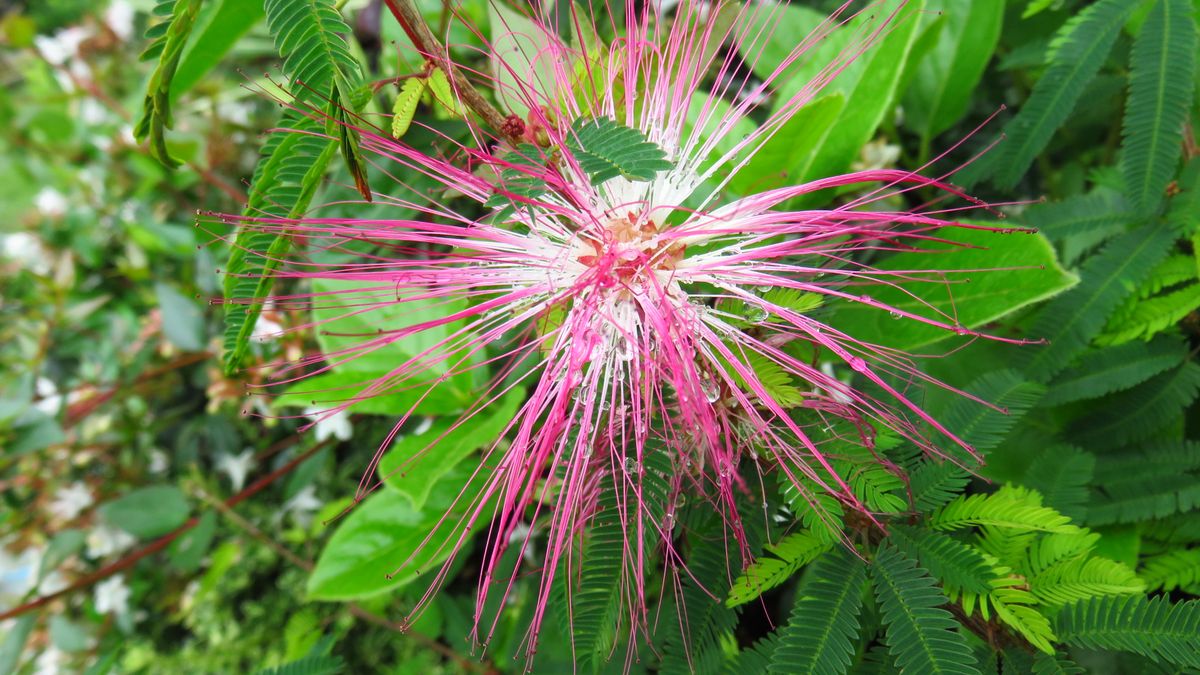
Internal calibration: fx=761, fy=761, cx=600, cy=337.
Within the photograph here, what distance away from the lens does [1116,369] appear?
29.9 inches

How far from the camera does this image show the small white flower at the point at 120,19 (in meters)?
1.97

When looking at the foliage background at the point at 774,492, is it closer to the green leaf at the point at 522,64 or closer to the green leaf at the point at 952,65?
the green leaf at the point at 952,65

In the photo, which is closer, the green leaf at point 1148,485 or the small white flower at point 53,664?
the green leaf at point 1148,485

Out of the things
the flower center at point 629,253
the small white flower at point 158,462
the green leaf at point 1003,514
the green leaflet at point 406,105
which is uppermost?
the green leaflet at point 406,105

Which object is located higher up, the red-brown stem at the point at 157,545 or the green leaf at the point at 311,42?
the green leaf at the point at 311,42

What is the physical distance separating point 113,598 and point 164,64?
127cm

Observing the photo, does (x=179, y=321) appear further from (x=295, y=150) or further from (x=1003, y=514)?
(x=1003, y=514)

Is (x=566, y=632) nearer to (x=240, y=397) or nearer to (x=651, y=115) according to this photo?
(x=651, y=115)

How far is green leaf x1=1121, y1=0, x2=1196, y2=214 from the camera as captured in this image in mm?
754

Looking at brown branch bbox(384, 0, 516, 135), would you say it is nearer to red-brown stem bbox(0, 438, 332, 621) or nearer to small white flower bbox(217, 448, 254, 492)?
red-brown stem bbox(0, 438, 332, 621)

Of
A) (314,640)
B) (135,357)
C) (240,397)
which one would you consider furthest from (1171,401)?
(135,357)

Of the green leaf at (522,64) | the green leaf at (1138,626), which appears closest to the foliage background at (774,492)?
the green leaf at (1138,626)

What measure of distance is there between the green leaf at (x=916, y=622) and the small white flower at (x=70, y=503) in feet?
5.26

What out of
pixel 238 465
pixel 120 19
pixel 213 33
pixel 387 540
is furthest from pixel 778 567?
pixel 120 19
